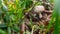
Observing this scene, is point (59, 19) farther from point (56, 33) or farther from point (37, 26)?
point (37, 26)

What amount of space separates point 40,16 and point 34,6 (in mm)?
125

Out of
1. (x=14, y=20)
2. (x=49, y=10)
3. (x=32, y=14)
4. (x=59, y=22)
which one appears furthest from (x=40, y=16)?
(x=59, y=22)

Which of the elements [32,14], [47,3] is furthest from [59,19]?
[47,3]

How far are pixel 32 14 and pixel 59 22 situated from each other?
2.50 feet

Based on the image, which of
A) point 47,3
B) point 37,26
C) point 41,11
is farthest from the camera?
point 47,3

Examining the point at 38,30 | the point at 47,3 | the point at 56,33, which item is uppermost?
the point at 56,33

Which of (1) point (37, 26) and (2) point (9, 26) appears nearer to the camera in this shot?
(2) point (9, 26)

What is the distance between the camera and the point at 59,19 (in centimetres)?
54

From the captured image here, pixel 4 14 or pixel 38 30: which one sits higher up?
pixel 4 14

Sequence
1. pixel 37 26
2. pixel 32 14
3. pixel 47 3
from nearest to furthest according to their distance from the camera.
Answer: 1. pixel 37 26
2. pixel 32 14
3. pixel 47 3

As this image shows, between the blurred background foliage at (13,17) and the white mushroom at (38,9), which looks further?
the white mushroom at (38,9)

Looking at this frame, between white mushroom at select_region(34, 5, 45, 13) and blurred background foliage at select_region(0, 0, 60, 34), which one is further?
white mushroom at select_region(34, 5, 45, 13)

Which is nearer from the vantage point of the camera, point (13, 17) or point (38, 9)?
point (13, 17)

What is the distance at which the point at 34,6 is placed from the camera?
1426mm
